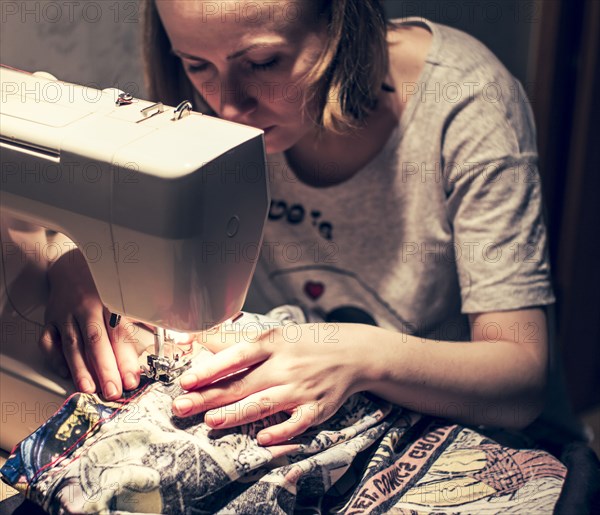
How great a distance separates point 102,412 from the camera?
2.94 ft

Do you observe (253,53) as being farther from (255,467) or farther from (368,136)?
(255,467)

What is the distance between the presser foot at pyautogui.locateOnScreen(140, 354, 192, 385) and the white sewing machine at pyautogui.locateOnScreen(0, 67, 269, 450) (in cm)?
2

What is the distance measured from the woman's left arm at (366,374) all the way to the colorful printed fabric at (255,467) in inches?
0.9

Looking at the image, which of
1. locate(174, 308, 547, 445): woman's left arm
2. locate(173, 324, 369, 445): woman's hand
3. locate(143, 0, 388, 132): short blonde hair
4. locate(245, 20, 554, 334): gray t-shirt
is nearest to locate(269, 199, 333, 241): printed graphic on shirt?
locate(245, 20, 554, 334): gray t-shirt

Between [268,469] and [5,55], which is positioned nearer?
[268,469]

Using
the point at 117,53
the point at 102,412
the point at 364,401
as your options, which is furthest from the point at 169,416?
Result: the point at 117,53

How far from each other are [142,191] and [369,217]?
65cm

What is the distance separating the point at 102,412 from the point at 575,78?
4.80ft

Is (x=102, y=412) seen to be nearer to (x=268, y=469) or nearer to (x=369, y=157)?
(x=268, y=469)

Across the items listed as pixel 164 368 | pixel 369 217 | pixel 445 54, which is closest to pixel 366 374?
pixel 164 368

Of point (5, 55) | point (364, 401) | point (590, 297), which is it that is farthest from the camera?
point (590, 297)

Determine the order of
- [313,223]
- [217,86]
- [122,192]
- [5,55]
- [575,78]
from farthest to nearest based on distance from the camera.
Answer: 1. [575,78]
2. [313,223]
3. [5,55]
4. [217,86]
5. [122,192]

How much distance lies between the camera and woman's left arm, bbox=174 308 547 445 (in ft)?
2.94

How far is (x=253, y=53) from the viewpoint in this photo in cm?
108
